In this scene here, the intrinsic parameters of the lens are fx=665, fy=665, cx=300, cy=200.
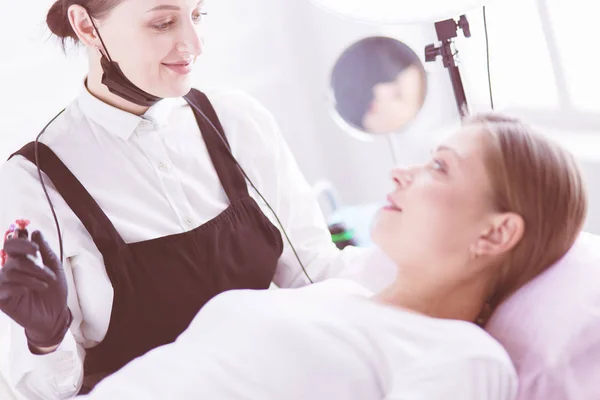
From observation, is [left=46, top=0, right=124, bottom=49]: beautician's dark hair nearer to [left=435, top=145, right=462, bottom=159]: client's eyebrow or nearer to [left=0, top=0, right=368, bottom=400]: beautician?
[left=0, top=0, right=368, bottom=400]: beautician

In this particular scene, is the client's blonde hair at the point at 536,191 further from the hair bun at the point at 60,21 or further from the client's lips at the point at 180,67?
the hair bun at the point at 60,21

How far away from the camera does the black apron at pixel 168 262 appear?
126 centimetres

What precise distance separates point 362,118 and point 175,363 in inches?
30.0

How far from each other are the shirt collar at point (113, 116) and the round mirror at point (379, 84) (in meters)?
0.46

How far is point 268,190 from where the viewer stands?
1481 millimetres

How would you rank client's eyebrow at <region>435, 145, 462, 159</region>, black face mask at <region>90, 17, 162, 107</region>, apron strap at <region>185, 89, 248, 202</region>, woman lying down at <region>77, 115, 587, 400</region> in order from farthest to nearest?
apron strap at <region>185, 89, 248, 202</region> < black face mask at <region>90, 17, 162, 107</region> < client's eyebrow at <region>435, 145, 462, 159</region> < woman lying down at <region>77, 115, 587, 400</region>

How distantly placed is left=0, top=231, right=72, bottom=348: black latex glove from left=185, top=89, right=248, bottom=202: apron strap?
430 millimetres

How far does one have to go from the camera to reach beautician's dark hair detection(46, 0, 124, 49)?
120 centimetres

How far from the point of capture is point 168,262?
4.28 ft

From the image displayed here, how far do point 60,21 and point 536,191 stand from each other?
0.94 m

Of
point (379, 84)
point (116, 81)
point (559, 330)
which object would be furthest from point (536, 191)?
point (116, 81)

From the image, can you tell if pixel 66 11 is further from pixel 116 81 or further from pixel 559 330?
pixel 559 330

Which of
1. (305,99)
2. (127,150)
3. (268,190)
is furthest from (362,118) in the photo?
(305,99)

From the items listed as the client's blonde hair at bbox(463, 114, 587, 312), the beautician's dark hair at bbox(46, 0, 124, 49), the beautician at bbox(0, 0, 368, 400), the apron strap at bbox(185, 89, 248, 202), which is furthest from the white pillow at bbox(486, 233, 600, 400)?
the beautician's dark hair at bbox(46, 0, 124, 49)
